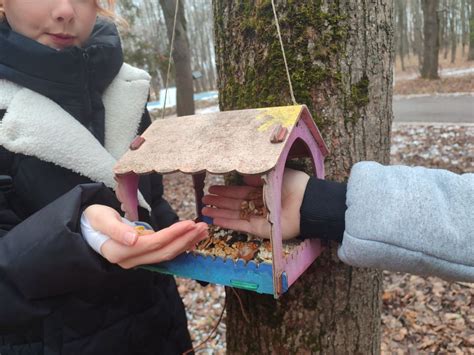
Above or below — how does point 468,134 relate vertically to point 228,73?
below

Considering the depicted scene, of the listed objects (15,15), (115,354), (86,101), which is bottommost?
(115,354)

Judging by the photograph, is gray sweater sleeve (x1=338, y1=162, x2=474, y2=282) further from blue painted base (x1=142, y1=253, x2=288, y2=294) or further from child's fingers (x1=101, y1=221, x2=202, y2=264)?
child's fingers (x1=101, y1=221, x2=202, y2=264)

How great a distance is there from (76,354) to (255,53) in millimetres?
1147

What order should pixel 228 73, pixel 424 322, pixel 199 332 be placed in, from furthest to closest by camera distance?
1. pixel 199 332
2. pixel 424 322
3. pixel 228 73

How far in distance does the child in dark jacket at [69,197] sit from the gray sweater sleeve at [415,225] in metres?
0.40

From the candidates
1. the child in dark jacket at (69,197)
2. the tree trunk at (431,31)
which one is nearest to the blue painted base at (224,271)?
the child in dark jacket at (69,197)

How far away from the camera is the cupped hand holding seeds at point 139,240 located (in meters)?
0.91

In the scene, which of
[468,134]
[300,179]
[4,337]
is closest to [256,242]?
[300,179]

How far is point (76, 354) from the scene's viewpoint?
1.26 metres

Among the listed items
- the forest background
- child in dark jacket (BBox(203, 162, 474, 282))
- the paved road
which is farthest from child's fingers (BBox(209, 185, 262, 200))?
the paved road

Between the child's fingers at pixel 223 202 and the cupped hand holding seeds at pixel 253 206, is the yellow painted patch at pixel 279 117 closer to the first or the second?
the cupped hand holding seeds at pixel 253 206

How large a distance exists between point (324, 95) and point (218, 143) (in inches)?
17.9

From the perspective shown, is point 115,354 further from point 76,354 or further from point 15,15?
point 15,15

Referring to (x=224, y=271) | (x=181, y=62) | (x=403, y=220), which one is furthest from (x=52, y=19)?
(x=181, y=62)
